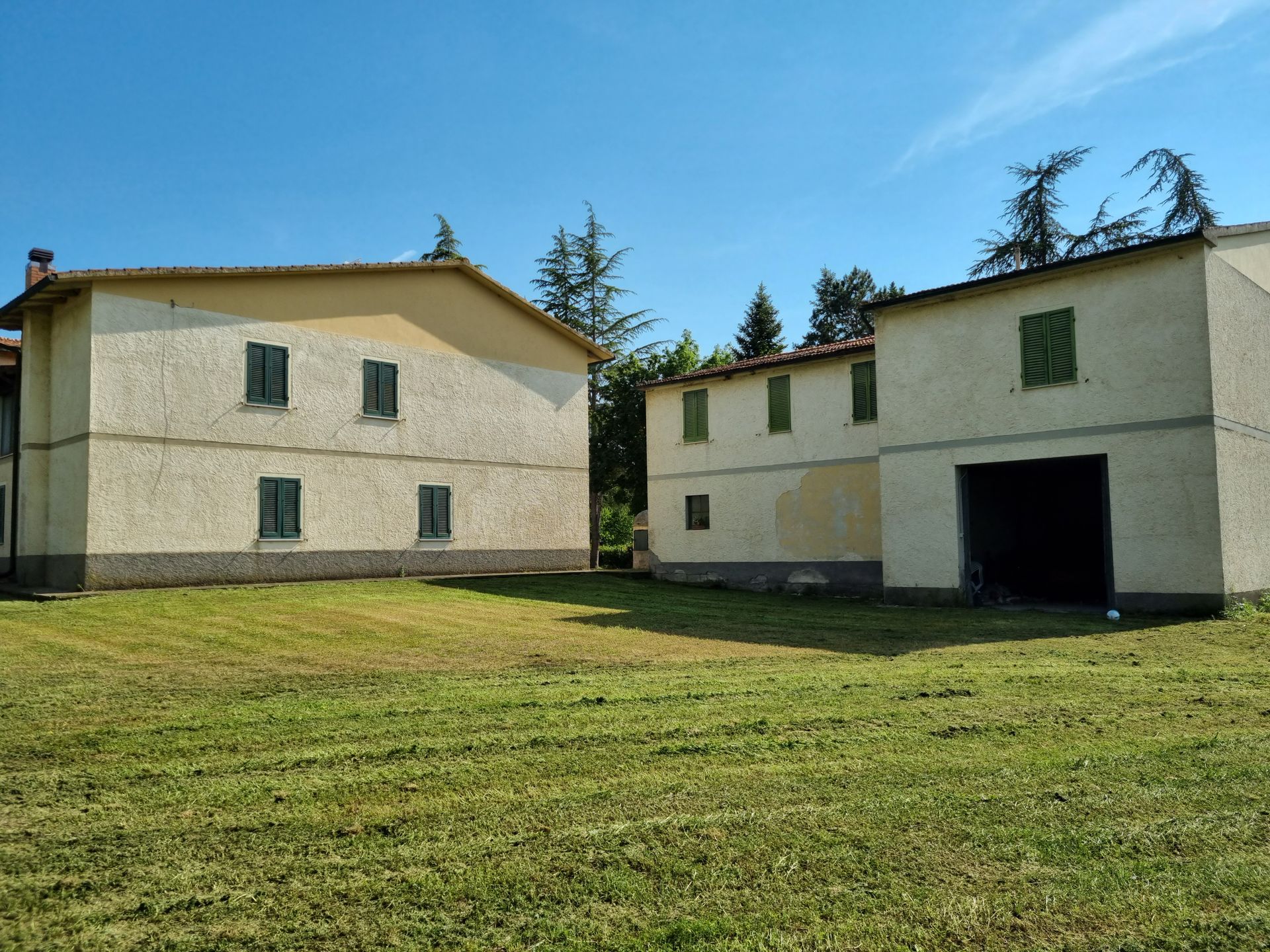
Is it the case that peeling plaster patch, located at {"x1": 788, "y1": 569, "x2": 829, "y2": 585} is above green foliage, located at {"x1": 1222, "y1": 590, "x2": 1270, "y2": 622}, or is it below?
above

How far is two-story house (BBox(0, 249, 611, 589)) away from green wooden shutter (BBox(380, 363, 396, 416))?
36mm

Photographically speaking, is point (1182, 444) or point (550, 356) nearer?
point (1182, 444)

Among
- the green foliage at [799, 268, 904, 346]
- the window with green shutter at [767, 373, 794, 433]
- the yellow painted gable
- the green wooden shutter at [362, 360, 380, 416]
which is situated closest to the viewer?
the yellow painted gable

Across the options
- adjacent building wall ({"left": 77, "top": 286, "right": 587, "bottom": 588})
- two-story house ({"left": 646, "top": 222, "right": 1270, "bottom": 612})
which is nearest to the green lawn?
two-story house ({"left": 646, "top": 222, "right": 1270, "bottom": 612})

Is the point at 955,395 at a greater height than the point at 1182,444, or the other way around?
the point at 955,395

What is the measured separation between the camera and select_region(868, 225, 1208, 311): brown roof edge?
1372cm

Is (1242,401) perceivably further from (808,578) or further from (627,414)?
(627,414)

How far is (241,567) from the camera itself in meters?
17.6

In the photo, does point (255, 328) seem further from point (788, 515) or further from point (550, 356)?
point (788, 515)

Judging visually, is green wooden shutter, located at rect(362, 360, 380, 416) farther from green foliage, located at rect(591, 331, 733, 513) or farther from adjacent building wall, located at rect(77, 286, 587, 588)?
green foliage, located at rect(591, 331, 733, 513)

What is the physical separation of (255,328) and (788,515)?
12.6 metres

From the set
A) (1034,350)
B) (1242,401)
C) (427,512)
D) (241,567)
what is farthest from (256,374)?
(1242,401)

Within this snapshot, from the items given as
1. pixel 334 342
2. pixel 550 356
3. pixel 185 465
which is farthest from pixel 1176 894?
pixel 550 356

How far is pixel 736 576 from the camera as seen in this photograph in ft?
71.8
